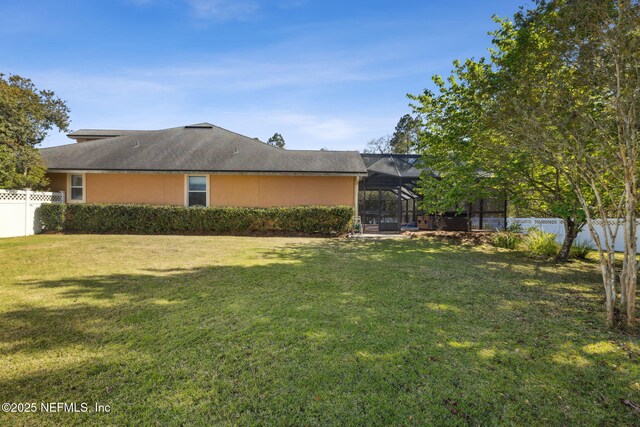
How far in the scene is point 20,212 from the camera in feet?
39.9

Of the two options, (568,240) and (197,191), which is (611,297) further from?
(197,191)

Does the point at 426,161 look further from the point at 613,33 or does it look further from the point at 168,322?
the point at 168,322

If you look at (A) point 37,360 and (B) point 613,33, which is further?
(B) point 613,33

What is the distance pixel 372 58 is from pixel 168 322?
1322 cm

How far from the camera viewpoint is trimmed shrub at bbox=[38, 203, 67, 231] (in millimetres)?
13016

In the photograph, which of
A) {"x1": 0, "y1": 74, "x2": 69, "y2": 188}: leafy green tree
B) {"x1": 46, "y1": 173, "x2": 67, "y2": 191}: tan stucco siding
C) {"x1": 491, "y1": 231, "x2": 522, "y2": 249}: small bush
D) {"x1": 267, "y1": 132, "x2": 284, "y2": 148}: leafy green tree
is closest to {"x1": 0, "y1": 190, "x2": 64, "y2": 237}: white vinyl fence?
{"x1": 0, "y1": 74, "x2": 69, "y2": 188}: leafy green tree

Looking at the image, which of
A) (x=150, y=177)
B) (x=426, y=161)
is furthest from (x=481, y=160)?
(x=150, y=177)

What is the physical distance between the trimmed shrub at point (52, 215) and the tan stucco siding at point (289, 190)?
21.9ft

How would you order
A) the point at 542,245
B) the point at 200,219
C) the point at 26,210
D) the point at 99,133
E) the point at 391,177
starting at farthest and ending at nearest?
the point at 99,133, the point at 391,177, the point at 200,219, the point at 26,210, the point at 542,245

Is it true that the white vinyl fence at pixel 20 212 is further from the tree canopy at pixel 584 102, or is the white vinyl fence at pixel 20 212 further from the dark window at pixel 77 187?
the tree canopy at pixel 584 102

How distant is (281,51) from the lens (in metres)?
12.2

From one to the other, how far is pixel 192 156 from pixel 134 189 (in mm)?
3408

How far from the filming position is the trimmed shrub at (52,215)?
1302 cm

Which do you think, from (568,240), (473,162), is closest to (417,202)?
(473,162)
